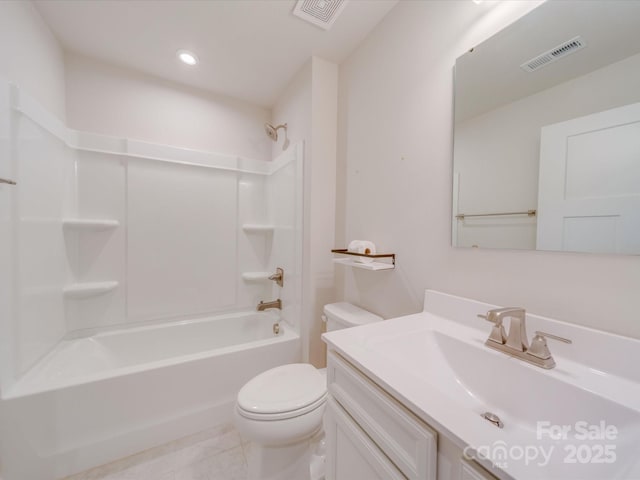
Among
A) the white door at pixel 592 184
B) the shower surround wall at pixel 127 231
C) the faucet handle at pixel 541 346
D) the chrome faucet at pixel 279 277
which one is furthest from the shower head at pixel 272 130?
the faucet handle at pixel 541 346

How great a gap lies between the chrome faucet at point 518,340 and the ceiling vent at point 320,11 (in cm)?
162

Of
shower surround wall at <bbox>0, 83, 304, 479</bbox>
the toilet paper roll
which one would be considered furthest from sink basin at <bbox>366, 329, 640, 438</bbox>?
shower surround wall at <bbox>0, 83, 304, 479</bbox>

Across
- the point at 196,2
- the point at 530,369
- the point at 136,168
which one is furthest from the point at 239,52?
the point at 530,369

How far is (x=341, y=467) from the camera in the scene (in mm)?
759

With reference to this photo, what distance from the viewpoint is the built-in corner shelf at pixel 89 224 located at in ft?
5.44

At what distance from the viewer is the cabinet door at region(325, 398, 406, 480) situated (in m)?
0.60

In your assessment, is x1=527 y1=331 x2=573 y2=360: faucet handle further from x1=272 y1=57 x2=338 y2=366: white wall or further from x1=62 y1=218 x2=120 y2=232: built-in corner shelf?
x1=62 y1=218 x2=120 y2=232: built-in corner shelf

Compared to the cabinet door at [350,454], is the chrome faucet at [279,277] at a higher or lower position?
higher

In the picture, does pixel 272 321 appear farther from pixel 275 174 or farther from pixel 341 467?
pixel 341 467

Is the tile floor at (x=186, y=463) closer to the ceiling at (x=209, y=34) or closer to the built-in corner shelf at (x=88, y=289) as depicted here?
the built-in corner shelf at (x=88, y=289)

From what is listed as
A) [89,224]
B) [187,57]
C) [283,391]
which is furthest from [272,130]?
[283,391]

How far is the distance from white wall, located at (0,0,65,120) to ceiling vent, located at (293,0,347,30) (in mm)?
1379

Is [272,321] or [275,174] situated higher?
[275,174]

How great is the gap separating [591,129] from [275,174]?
6.57 ft
